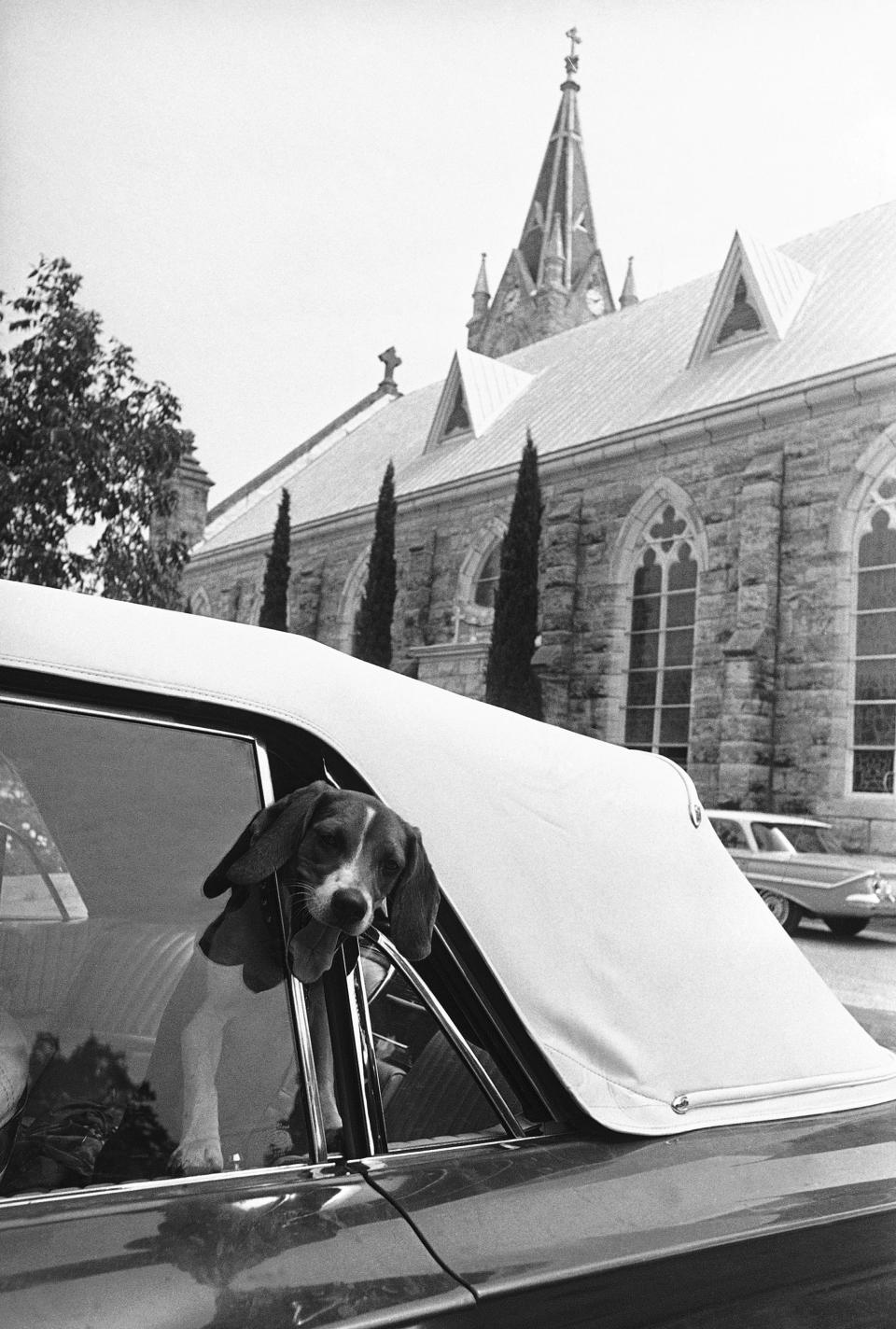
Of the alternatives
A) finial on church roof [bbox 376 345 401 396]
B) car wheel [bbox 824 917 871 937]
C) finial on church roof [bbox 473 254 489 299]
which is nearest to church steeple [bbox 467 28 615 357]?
finial on church roof [bbox 473 254 489 299]

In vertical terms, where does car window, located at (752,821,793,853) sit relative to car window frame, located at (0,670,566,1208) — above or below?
below

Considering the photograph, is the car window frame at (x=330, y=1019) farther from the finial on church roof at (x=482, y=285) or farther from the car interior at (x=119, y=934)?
the finial on church roof at (x=482, y=285)

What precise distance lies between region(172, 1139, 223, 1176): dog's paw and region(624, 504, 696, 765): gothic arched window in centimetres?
1441

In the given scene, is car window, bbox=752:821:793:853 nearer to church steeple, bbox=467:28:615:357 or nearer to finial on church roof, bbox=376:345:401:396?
church steeple, bbox=467:28:615:357

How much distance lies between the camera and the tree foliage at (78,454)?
3822 mm

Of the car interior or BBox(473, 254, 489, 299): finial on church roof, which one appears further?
BBox(473, 254, 489, 299): finial on church roof

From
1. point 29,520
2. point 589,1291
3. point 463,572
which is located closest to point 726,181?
point 29,520

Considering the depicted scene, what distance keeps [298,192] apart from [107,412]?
1.50m

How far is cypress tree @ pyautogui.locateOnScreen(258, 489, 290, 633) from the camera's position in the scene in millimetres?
20688

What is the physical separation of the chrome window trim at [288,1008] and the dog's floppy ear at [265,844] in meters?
0.02

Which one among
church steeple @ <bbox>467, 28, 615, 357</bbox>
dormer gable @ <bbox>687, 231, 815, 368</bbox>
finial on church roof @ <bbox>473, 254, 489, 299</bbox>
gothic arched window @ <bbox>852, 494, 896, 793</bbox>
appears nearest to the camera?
gothic arched window @ <bbox>852, 494, 896, 793</bbox>

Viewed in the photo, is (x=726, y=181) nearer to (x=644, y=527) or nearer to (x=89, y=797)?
(x=89, y=797)

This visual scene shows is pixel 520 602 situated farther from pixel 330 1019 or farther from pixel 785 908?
pixel 330 1019

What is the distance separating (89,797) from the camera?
89 cm
